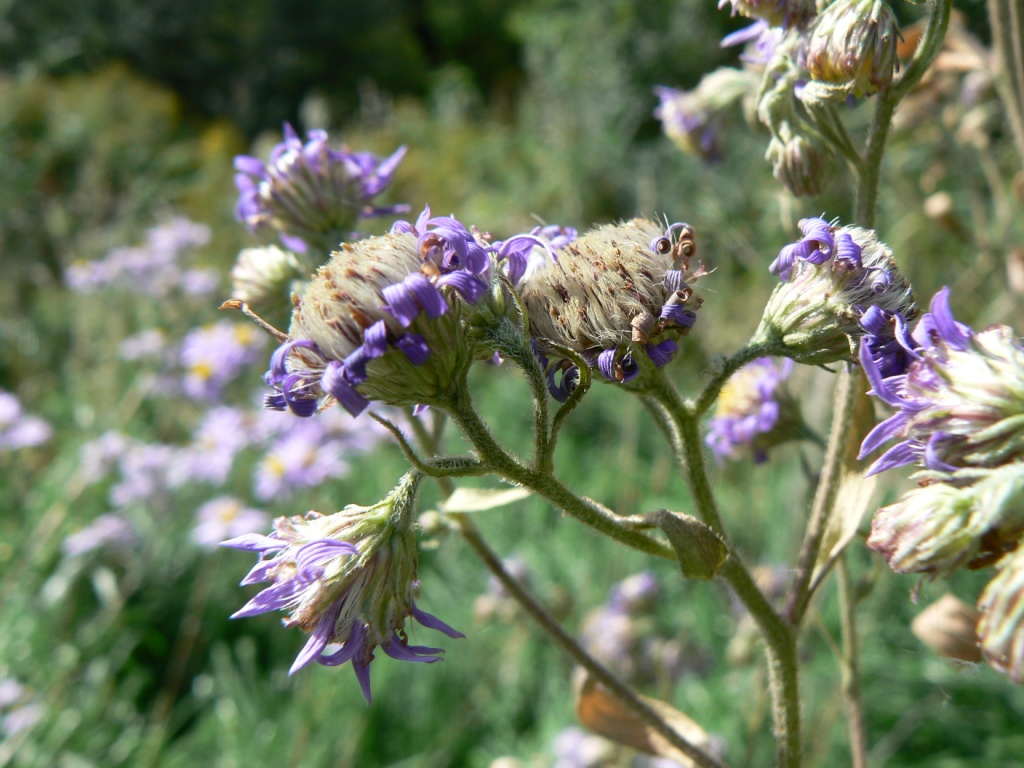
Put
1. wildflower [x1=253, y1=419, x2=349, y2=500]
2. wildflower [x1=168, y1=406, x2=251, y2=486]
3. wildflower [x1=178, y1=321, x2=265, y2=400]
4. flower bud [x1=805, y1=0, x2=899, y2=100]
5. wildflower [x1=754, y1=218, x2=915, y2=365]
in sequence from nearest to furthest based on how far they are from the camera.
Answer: wildflower [x1=754, y1=218, x2=915, y2=365], flower bud [x1=805, y1=0, x2=899, y2=100], wildflower [x1=253, y1=419, x2=349, y2=500], wildflower [x1=168, y1=406, x2=251, y2=486], wildflower [x1=178, y1=321, x2=265, y2=400]

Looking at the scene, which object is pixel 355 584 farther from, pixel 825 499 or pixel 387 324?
pixel 825 499

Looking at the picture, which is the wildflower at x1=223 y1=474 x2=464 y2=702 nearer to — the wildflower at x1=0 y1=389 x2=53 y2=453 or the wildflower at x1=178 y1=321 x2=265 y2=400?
the wildflower at x1=178 y1=321 x2=265 y2=400

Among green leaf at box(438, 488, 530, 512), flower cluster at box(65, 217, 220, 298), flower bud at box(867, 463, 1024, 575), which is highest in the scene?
flower cluster at box(65, 217, 220, 298)

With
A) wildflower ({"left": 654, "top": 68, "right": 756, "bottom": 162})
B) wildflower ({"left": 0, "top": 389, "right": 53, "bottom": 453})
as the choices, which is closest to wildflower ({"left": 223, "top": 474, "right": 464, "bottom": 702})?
wildflower ({"left": 654, "top": 68, "right": 756, "bottom": 162})

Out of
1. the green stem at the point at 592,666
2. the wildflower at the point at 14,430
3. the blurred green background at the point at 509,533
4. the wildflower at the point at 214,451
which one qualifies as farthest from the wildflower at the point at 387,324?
the wildflower at the point at 14,430

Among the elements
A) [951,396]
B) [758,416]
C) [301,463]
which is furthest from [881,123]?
[301,463]

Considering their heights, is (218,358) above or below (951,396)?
above

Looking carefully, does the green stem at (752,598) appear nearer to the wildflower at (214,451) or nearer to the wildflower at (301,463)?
the wildflower at (301,463)
